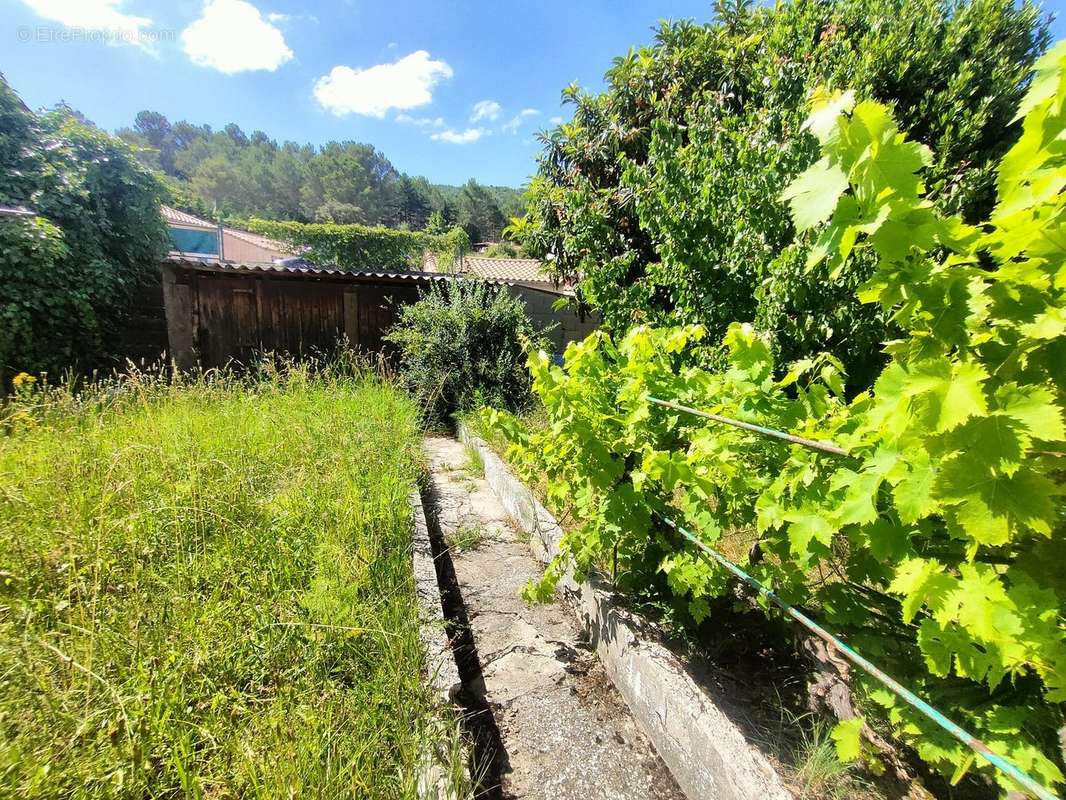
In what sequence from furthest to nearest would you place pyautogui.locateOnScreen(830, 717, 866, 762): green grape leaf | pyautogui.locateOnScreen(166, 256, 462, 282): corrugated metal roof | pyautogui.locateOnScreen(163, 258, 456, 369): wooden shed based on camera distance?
pyautogui.locateOnScreen(163, 258, 456, 369): wooden shed → pyautogui.locateOnScreen(166, 256, 462, 282): corrugated metal roof → pyautogui.locateOnScreen(830, 717, 866, 762): green grape leaf

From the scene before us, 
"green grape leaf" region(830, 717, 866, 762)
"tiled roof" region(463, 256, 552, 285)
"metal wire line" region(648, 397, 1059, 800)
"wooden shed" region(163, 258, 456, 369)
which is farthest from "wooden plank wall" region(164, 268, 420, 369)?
"tiled roof" region(463, 256, 552, 285)

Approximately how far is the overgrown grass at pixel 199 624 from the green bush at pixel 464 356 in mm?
3678

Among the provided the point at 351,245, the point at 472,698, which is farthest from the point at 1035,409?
the point at 351,245

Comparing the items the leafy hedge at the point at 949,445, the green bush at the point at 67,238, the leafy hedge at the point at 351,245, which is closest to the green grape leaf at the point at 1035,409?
the leafy hedge at the point at 949,445

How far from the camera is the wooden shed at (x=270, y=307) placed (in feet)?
25.7

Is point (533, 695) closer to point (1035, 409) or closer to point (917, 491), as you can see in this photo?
point (917, 491)

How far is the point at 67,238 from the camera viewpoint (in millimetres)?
6465

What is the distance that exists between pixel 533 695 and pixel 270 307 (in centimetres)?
866

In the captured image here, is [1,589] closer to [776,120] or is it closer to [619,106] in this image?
[776,120]

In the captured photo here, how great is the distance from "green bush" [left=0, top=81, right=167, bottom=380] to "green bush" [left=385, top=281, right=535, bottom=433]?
4487 mm

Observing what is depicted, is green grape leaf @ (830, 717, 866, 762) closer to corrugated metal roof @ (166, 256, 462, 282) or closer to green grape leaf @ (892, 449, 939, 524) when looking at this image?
green grape leaf @ (892, 449, 939, 524)

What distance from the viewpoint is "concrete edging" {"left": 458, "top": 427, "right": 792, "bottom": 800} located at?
1.44 m

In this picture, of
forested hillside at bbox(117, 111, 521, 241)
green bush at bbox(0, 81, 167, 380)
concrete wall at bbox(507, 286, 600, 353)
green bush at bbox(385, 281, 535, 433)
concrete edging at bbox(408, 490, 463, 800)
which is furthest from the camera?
forested hillside at bbox(117, 111, 521, 241)

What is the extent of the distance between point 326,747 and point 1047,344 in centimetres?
218
